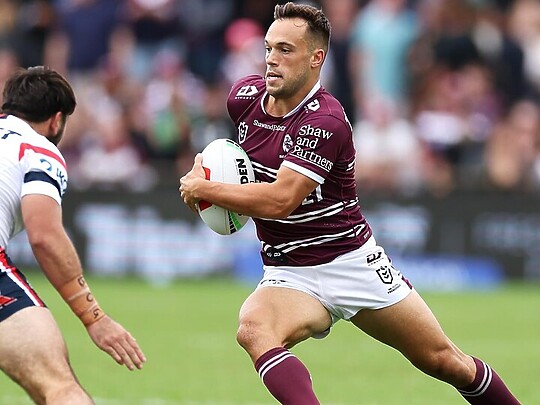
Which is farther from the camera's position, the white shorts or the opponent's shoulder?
the white shorts

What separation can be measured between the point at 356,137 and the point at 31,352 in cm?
1207

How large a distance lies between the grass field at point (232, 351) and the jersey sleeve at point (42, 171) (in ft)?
9.98

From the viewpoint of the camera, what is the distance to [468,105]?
17891 mm

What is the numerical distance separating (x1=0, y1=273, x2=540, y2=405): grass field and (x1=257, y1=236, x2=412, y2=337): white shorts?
78.1 inches

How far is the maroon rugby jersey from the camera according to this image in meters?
7.01

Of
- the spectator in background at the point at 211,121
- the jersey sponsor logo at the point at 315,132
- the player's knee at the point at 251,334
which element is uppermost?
the jersey sponsor logo at the point at 315,132

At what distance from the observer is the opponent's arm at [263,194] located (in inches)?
270

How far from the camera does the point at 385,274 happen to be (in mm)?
7277

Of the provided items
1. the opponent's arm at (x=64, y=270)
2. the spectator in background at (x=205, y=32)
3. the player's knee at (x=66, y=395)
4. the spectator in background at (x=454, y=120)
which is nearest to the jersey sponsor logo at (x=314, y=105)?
the opponent's arm at (x=64, y=270)

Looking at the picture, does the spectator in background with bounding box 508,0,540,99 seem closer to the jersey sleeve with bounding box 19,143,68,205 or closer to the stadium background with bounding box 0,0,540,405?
the stadium background with bounding box 0,0,540,405

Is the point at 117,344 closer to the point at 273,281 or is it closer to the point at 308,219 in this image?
the point at 273,281

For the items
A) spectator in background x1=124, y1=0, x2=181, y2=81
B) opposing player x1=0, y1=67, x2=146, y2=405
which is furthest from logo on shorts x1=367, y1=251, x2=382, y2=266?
spectator in background x1=124, y1=0, x2=181, y2=81

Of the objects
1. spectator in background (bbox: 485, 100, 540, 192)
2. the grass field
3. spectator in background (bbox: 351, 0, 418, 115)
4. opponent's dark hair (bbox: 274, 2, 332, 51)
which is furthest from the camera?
spectator in background (bbox: 351, 0, 418, 115)

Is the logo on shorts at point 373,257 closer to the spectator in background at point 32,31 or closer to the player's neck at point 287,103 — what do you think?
the player's neck at point 287,103
